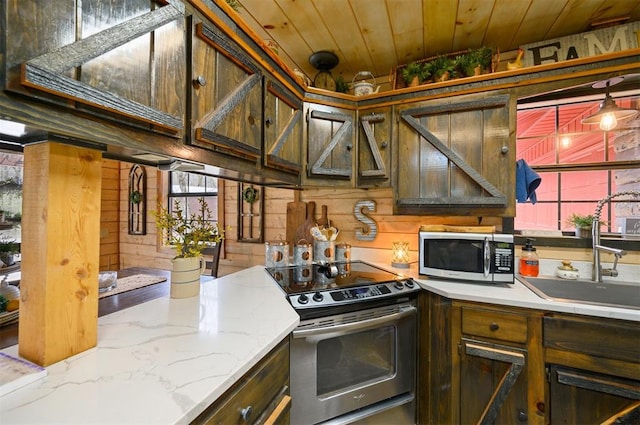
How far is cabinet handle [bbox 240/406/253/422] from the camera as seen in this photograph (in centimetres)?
82

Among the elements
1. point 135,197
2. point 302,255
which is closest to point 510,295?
point 302,255

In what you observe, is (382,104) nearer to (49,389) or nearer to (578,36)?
(578,36)

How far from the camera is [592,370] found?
51.2 inches

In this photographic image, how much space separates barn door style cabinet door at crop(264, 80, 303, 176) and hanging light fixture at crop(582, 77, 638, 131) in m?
1.83

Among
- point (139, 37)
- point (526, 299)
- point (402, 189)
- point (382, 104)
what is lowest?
point (526, 299)

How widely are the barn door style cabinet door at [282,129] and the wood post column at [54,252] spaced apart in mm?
840

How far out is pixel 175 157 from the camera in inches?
39.5

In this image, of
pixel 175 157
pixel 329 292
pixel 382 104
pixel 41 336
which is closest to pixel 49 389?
pixel 41 336

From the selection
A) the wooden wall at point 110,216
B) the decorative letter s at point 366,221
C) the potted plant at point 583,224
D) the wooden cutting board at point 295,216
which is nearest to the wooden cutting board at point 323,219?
the wooden cutting board at point 295,216

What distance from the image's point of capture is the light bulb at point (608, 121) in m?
1.77

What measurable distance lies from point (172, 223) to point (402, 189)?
148 cm

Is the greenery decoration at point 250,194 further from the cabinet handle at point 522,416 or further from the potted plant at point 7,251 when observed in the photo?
the cabinet handle at point 522,416

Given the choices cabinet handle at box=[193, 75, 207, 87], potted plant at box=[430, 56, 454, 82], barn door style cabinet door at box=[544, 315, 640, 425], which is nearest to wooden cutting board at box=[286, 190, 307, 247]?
potted plant at box=[430, 56, 454, 82]

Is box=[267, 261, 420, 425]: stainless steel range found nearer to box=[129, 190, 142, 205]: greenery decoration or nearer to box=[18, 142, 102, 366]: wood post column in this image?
box=[18, 142, 102, 366]: wood post column
